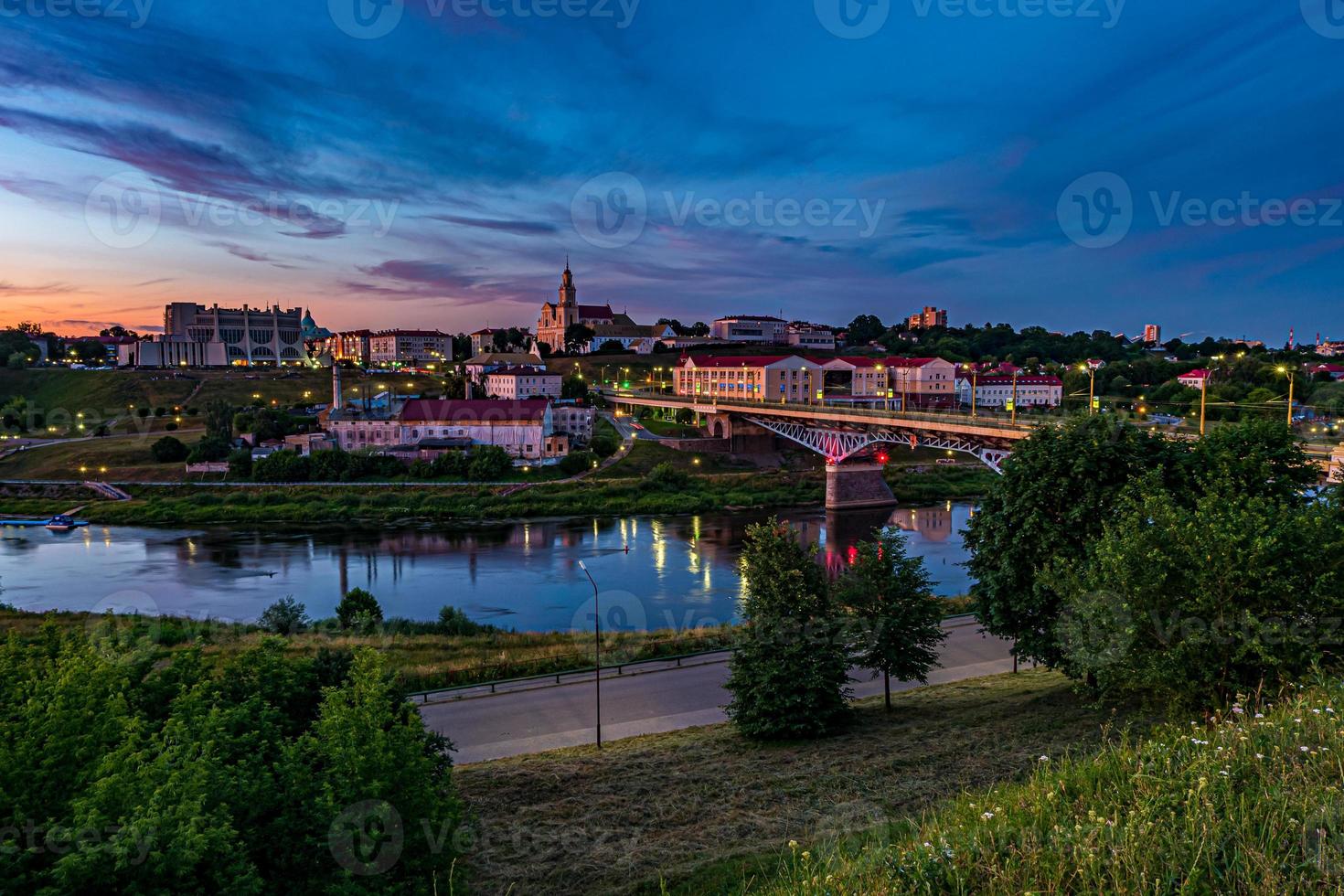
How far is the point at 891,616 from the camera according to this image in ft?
45.1

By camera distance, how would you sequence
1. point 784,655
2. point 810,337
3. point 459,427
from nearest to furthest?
point 784,655 < point 459,427 < point 810,337

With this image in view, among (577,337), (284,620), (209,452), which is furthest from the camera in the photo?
(577,337)

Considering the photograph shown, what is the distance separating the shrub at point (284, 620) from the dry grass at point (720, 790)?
A: 43.0ft

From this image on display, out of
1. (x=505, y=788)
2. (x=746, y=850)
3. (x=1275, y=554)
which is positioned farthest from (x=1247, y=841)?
(x=505, y=788)

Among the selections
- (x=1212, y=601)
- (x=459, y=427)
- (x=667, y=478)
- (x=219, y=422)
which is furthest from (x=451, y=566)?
(x=219, y=422)

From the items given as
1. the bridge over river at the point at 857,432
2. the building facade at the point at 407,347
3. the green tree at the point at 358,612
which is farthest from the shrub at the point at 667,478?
the building facade at the point at 407,347

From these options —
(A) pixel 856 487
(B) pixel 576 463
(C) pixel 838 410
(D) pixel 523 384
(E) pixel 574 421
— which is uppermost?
(D) pixel 523 384

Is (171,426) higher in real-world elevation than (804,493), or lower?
higher

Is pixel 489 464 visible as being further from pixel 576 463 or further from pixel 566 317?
pixel 566 317

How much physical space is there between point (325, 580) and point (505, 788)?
23408 mm

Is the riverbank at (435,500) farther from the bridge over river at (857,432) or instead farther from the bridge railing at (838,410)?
the bridge railing at (838,410)

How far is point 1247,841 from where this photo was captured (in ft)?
11.4

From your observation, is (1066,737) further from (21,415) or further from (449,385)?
(21,415)

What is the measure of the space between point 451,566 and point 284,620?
34.7 ft
